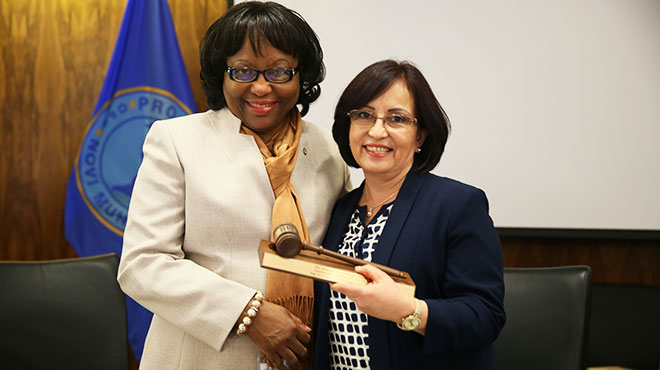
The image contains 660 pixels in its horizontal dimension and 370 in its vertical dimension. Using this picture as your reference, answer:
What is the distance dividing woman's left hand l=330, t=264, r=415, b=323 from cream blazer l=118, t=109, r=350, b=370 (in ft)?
1.19

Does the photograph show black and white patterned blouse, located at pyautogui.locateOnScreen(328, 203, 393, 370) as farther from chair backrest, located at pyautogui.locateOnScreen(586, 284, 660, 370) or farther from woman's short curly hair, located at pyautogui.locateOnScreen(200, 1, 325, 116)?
chair backrest, located at pyautogui.locateOnScreen(586, 284, 660, 370)

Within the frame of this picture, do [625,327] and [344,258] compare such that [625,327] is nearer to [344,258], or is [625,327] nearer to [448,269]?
[448,269]

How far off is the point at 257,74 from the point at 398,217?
0.51 metres

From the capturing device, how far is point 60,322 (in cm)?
222

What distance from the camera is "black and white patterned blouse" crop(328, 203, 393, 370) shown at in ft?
4.73

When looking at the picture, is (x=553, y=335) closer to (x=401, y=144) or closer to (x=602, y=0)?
(x=401, y=144)

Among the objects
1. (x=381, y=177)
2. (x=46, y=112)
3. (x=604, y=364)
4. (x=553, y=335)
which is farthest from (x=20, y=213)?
(x=604, y=364)

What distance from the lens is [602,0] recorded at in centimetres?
289

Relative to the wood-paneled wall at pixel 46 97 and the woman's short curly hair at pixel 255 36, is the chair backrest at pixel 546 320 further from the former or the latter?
the wood-paneled wall at pixel 46 97

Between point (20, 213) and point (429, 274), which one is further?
point (20, 213)

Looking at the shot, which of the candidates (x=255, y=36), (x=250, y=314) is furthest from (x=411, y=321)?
(x=255, y=36)

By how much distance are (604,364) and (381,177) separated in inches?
73.7

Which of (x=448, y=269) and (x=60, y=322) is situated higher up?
(x=448, y=269)

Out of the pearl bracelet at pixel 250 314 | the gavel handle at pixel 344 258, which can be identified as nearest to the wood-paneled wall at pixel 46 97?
the pearl bracelet at pixel 250 314
